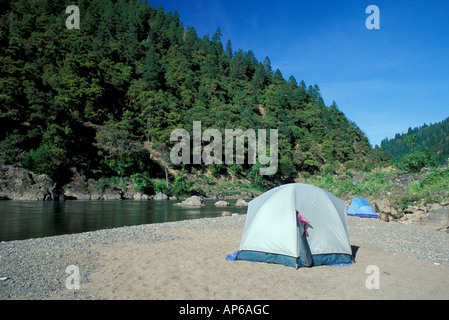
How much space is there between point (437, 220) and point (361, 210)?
184 inches

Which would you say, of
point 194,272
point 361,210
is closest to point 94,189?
point 361,210

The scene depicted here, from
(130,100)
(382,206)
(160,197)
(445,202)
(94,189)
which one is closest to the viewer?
(445,202)

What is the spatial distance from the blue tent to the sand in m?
9.47

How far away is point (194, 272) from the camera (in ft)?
21.4

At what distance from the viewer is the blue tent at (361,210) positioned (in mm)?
17516

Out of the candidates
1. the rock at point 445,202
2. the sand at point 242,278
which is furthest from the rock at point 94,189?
the rock at point 445,202

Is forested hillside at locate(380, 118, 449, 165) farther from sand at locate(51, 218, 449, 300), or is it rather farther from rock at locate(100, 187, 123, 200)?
rock at locate(100, 187, 123, 200)

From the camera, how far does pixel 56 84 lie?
170 feet

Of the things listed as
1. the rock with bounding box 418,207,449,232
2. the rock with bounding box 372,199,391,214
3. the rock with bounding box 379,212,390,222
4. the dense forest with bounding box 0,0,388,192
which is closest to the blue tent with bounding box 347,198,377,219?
the rock with bounding box 372,199,391,214

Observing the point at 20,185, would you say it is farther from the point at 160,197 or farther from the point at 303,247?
the point at 303,247

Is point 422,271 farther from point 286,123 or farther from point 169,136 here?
point 286,123

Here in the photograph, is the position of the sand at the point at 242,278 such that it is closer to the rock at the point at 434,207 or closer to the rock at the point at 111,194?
the rock at the point at 434,207

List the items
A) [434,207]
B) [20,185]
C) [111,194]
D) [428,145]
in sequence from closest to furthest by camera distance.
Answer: [434,207], [20,185], [111,194], [428,145]

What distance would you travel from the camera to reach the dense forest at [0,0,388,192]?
139 feet
